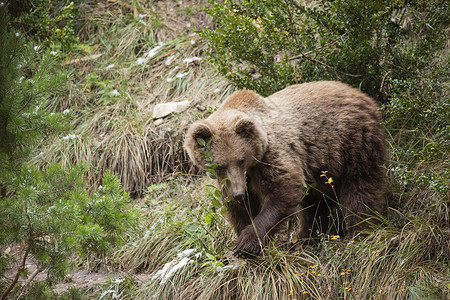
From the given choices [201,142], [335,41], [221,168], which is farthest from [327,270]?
[335,41]

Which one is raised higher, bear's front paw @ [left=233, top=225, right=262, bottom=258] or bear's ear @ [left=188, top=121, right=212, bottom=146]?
bear's ear @ [left=188, top=121, right=212, bottom=146]

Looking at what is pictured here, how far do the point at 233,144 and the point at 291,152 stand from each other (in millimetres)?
628

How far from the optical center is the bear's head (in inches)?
190

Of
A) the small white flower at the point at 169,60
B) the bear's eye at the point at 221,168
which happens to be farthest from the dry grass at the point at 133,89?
the bear's eye at the point at 221,168

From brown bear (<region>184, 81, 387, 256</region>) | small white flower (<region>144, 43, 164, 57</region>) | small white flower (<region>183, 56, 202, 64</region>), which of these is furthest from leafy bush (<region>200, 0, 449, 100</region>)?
small white flower (<region>144, 43, 164, 57</region>)

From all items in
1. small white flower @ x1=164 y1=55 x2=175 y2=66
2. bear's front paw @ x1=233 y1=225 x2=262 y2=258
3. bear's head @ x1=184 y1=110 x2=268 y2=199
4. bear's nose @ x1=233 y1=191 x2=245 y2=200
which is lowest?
bear's front paw @ x1=233 y1=225 x2=262 y2=258

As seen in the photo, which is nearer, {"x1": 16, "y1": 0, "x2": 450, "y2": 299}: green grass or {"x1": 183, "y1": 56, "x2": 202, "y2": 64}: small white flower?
{"x1": 16, "y1": 0, "x2": 450, "y2": 299}: green grass

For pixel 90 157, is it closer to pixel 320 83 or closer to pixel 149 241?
pixel 149 241

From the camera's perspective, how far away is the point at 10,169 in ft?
13.1

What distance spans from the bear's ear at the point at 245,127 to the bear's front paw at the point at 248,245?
35.9 inches

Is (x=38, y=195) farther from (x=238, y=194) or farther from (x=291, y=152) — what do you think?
(x=291, y=152)

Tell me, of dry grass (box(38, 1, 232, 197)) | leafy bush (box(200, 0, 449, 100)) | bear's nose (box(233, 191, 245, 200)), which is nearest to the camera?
bear's nose (box(233, 191, 245, 200))

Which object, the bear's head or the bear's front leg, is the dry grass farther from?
the bear's front leg

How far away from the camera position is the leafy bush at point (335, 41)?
5.67m
